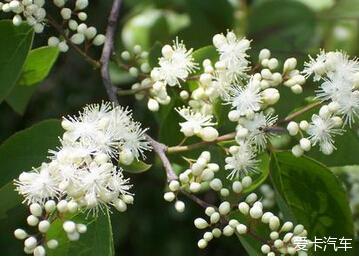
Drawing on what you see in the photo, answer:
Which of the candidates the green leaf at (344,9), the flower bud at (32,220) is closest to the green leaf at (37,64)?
the flower bud at (32,220)

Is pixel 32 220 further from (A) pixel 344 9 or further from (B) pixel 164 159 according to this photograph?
(A) pixel 344 9

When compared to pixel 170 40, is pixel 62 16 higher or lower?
higher

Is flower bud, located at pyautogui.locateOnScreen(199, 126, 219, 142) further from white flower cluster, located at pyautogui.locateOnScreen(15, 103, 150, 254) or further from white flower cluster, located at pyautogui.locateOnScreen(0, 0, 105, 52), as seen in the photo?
white flower cluster, located at pyautogui.locateOnScreen(0, 0, 105, 52)

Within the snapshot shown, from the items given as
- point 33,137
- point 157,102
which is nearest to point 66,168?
point 33,137

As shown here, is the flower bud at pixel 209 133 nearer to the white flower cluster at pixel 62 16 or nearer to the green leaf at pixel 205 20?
the white flower cluster at pixel 62 16

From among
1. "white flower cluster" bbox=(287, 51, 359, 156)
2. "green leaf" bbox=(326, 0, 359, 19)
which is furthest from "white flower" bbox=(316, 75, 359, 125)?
"green leaf" bbox=(326, 0, 359, 19)

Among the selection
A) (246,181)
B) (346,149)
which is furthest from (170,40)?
(246,181)

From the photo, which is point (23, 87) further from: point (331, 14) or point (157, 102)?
point (331, 14)
